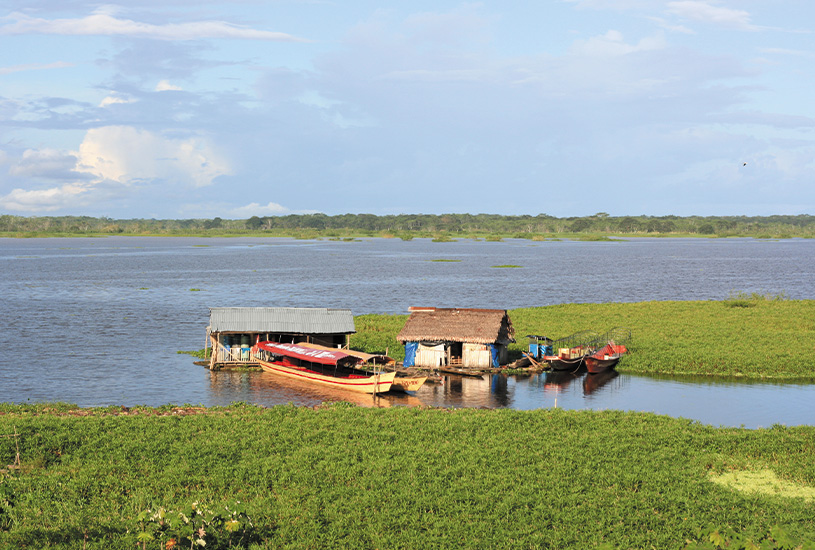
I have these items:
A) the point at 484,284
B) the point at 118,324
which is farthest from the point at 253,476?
the point at 484,284

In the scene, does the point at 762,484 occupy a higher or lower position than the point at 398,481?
lower

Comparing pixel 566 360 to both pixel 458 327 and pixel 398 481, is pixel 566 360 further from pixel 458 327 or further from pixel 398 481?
pixel 398 481

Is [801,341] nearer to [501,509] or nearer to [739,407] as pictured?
[739,407]

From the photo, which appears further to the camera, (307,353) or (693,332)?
(693,332)

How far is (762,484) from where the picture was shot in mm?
22141

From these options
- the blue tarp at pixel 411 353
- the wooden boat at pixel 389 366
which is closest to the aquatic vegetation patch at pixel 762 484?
the wooden boat at pixel 389 366

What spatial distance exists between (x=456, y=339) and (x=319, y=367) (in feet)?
29.5

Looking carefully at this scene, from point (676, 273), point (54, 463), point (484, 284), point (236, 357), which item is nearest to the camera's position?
point (54, 463)

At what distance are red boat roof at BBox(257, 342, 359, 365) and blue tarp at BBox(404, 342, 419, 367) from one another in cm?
519

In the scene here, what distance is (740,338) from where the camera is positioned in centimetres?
5100

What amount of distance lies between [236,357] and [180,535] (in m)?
32.8

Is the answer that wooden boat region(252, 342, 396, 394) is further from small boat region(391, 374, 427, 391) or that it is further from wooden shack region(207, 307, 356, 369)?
wooden shack region(207, 307, 356, 369)

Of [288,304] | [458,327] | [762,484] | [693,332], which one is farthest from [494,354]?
[288,304]

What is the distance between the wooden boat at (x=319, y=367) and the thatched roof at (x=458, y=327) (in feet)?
16.3
